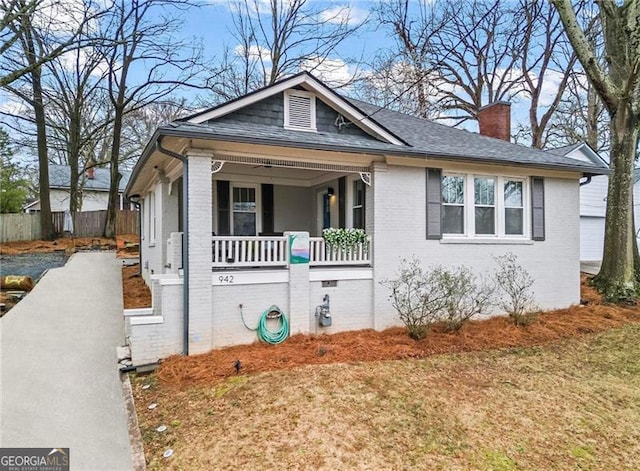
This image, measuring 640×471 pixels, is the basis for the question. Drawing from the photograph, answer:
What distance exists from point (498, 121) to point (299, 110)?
7.33m

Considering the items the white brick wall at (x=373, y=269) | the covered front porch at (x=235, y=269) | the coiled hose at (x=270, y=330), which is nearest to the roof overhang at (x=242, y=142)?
the covered front porch at (x=235, y=269)

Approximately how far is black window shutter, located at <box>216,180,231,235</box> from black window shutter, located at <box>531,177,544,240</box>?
7.14 metres

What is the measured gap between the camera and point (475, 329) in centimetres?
798

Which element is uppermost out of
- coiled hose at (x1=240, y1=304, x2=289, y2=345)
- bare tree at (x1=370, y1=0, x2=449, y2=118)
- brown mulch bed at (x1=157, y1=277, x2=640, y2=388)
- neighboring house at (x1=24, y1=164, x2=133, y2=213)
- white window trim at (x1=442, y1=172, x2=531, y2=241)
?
bare tree at (x1=370, y1=0, x2=449, y2=118)

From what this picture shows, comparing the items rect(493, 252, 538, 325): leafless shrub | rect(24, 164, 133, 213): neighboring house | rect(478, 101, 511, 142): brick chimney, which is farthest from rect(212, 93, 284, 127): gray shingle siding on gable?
rect(24, 164, 133, 213): neighboring house

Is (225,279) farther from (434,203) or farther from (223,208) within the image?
(434,203)

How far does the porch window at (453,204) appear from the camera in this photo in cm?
854

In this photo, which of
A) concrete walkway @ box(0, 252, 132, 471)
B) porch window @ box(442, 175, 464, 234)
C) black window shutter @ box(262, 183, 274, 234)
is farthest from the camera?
black window shutter @ box(262, 183, 274, 234)

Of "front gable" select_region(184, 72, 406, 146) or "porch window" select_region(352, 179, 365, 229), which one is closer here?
"front gable" select_region(184, 72, 406, 146)

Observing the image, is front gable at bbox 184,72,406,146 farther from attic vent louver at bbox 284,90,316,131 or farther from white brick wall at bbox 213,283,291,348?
white brick wall at bbox 213,283,291,348

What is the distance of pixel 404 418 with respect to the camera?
14.7ft

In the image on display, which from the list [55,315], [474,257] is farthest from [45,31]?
[474,257]

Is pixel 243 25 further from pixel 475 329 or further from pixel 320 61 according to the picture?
pixel 475 329

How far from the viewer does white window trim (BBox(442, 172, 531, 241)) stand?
867 centimetres
